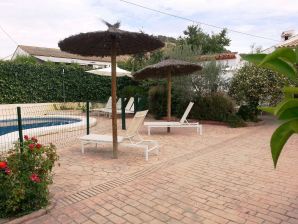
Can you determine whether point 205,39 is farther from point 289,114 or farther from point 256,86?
point 289,114

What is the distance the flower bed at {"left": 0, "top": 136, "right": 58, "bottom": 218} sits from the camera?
3.97m

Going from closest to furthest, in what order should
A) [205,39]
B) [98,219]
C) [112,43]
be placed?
[98,219] → [112,43] → [205,39]

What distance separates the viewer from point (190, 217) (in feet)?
13.2

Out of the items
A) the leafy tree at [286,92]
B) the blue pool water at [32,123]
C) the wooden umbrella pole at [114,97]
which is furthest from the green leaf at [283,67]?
the blue pool water at [32,123]

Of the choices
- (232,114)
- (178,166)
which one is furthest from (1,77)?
(178,166)

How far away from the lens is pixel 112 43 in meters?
6.70

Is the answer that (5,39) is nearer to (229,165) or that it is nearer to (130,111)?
(130,111)

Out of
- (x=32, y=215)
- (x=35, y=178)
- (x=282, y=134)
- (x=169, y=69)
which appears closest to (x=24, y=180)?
(x=35, y=178)

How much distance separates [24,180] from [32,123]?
9.90m

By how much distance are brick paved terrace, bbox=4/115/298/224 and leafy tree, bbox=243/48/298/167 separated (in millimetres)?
2799

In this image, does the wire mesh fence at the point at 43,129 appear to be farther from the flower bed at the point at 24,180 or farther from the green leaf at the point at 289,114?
the green leaf at the point at 289,114

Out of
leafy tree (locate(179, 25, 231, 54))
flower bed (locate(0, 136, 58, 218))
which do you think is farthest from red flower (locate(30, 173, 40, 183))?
leafy tree (locate(179, 25, 231, 54))

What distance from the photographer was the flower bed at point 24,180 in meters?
3.97

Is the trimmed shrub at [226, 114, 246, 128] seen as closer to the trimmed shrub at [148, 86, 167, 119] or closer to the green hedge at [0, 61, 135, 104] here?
the trimmed shrub at [148, 86, 167, 119]
